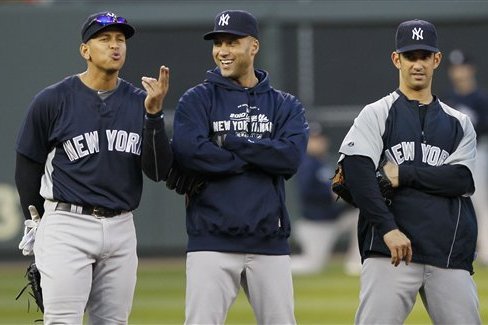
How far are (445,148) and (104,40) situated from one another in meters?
1.75

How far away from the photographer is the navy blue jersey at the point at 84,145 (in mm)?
6305

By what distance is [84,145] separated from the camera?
631cm

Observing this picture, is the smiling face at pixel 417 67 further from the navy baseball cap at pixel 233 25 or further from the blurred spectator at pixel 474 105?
the blurred spectator at pixel 474 105

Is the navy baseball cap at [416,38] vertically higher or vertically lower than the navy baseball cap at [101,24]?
lower

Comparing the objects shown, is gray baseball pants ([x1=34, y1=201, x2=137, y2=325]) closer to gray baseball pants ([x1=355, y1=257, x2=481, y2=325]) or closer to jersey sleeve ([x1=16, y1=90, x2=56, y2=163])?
jersey sleeve ([x1=16, y1=90, x2=56, y2=163])

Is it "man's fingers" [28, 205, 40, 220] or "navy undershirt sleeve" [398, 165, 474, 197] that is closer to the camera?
"navy undershirt sleeve" [398, 165, 474, 197]

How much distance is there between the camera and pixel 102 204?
20.6ft

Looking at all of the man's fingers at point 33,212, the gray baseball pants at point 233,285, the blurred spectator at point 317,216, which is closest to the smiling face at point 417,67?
the gray baseball pants at point 233,285

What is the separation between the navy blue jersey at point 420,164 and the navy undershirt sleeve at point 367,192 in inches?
0.7

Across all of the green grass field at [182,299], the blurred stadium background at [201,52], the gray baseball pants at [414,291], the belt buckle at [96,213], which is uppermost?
A: the blurred stadium background at [201,52]

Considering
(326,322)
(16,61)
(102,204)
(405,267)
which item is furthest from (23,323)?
(16,61)

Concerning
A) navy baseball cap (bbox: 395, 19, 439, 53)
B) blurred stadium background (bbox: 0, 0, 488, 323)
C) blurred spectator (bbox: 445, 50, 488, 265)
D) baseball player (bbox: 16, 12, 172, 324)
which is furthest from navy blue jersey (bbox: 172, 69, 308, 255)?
blurred stadium background (bbox: 0, 0, 488, 323)

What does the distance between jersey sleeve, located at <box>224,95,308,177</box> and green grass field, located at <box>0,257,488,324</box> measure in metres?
3.84

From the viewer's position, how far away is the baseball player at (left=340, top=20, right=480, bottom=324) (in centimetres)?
611
